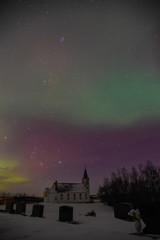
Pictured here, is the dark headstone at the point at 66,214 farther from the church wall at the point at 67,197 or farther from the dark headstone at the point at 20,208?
the church wall at the point at 67,197

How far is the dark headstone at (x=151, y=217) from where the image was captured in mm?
8016

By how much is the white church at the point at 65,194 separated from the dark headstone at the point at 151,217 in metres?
69.0

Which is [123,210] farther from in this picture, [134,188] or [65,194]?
[65,194]

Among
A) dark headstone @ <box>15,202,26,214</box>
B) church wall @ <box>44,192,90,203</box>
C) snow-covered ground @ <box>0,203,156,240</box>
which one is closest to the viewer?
snow-covered ground @ <box>0,203,156,240</box>

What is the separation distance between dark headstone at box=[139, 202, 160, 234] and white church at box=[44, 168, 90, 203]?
68995 millimetres

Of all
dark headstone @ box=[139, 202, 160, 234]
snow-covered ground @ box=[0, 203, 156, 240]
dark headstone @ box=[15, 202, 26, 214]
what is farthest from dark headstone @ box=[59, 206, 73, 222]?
dark headstone @ box=[139, 202, 160, 234]

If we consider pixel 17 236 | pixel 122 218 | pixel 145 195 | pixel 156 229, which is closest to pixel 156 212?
pixel 156 229

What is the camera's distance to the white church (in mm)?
70688

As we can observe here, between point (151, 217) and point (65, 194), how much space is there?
70.0m

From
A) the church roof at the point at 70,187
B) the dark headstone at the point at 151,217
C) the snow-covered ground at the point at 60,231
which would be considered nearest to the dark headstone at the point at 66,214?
the snow-covered ground at the point at 60,231

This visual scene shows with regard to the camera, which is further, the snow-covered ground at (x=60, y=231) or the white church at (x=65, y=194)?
the white church at (x=65, y=194)

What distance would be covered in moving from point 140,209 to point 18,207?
14.7m

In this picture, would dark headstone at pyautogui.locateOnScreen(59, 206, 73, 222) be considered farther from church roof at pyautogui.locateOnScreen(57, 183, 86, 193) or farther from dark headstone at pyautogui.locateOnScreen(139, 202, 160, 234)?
church roof at pyautogui.locateOnScreen(57, 183, 86, 193)

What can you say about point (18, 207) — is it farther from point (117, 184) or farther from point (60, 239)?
point (117, 184)
